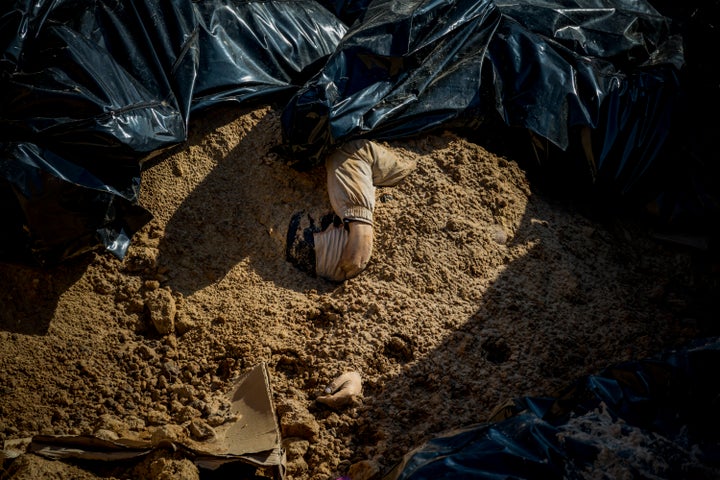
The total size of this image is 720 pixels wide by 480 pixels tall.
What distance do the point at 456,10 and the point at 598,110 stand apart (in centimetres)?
78

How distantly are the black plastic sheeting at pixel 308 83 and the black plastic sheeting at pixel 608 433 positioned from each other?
124 centimetres

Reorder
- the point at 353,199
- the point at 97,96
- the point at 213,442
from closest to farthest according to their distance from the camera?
the point at 213,442, the point at 97,96, the point at 353,199

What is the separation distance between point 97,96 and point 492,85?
166 centimetres

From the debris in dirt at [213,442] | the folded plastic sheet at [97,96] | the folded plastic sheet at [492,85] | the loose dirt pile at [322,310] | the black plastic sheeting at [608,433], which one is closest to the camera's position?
the black plastic sheeting at [608,433]

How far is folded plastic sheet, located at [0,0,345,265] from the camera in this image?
2049 millimetres

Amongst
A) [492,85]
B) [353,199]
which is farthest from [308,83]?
[492,85]

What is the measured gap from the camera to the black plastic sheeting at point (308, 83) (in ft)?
6.91

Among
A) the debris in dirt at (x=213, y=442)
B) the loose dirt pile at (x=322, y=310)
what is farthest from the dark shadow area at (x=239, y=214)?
the debris in dirt at (x=213, y=442)

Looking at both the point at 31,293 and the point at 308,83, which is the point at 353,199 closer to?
the point at 308,83

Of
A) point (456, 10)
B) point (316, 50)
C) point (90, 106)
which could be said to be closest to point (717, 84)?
point (456, 10)

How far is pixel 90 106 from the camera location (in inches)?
83.6

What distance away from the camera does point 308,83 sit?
245cm

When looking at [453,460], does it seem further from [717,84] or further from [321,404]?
[717,84]

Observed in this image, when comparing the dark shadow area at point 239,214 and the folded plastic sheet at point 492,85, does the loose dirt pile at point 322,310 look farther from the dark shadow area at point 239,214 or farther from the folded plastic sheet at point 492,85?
the folded plastic sheet at point 492,85
